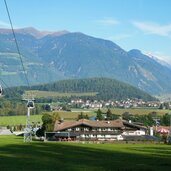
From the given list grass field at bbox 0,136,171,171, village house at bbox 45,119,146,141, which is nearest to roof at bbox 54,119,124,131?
village house at bbox 45,119,146,141

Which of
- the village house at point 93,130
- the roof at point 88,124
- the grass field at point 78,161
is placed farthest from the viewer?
the roof at point 88,124

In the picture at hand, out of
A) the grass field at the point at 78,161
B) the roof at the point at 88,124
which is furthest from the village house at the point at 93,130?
the grass field at the point at 78,161

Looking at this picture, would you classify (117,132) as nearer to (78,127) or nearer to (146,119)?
(78,127)

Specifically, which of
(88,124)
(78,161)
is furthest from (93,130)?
(78,161)

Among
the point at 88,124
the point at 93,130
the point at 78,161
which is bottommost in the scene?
the point at 78,161

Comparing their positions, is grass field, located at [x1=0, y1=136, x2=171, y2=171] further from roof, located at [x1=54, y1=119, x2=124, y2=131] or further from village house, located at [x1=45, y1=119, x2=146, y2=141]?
roof, located at [x1=54, y1=119, x2=124, y2=131]

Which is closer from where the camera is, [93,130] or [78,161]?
[78,161]

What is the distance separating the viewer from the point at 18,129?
18462 cm

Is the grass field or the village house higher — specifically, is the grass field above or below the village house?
below

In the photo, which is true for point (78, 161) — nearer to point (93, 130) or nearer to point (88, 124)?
point (88, 124)

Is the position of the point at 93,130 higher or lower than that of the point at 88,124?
lower

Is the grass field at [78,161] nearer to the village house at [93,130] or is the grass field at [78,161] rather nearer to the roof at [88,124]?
the village house at [93,130]

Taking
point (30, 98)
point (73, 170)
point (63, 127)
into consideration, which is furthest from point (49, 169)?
point (63, 127)

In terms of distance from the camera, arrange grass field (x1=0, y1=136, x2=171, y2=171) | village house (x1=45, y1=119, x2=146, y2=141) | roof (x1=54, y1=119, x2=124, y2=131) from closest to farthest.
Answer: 1. grass field (x1=0, y1=136, x2=171, y2=171)
2. village house (x1=45, y1=119, x2=146, y2=141)
3. roof (x1=54, y1=119, x2=124, y2=131)
